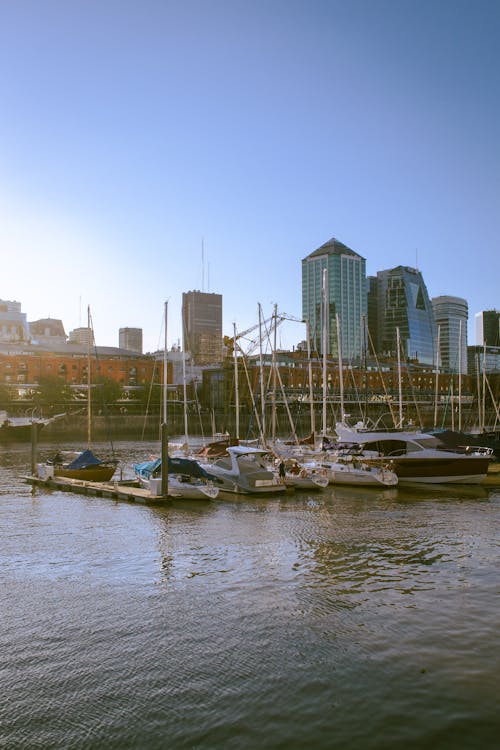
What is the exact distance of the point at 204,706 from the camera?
11727mm

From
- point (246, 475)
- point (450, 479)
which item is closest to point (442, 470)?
point (450, 479)

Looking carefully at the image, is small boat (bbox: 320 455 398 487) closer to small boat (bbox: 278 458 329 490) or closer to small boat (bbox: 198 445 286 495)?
small boat (bbox: 278 458 329 490)

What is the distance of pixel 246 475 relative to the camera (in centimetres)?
3856

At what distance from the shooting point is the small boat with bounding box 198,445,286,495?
38.3m

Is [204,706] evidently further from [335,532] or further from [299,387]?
[299,387]

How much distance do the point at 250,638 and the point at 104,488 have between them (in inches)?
983

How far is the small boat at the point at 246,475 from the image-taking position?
38312mm

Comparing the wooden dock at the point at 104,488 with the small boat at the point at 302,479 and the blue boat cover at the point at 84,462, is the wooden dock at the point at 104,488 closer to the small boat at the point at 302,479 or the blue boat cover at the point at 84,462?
the blue boat cover at the point at 84,462

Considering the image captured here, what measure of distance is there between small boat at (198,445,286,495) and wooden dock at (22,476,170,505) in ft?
16.5

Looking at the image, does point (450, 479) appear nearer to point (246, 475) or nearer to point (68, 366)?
point (246, 475)

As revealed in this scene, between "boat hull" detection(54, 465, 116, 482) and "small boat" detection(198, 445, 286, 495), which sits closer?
"small boat" detection(198, 445, 286, 495)

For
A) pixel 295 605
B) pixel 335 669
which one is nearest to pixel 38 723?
pixel 335 669

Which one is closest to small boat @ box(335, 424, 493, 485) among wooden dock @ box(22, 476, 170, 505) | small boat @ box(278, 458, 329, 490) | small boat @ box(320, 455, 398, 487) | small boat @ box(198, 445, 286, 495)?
small boat @ box(320, 455, 398, 487)

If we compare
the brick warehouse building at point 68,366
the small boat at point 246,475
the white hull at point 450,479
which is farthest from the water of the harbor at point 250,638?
the brick warehouse building at point 68,366
